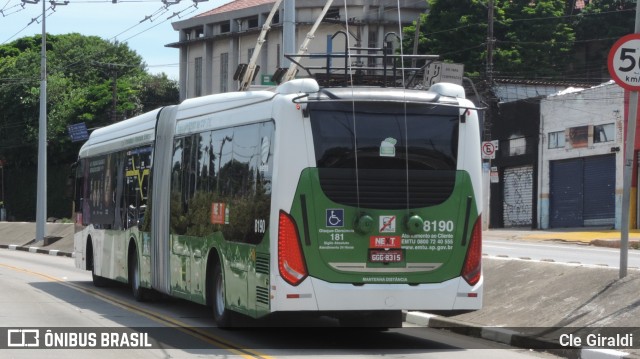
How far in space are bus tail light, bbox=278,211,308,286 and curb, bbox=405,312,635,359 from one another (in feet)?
9.43

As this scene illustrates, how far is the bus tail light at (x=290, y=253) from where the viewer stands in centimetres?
1247

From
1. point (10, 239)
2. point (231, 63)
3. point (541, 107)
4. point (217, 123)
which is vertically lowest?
point (10, 239)

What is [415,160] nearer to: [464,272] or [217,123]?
[464,272]

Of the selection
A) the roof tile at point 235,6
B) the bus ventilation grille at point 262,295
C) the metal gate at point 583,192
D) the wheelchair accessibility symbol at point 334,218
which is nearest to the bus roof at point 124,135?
the bus ventilation grille at point 262,295

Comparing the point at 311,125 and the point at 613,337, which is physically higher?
the point at 311,125

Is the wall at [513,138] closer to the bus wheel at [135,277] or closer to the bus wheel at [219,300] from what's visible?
the bus wheel at [135,277]

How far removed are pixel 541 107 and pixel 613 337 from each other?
36278 mm

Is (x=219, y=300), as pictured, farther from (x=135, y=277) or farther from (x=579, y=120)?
(x=579, y=120)

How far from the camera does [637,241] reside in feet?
107

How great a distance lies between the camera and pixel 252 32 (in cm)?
7556

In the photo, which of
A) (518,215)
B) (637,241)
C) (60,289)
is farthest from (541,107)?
(60,289)

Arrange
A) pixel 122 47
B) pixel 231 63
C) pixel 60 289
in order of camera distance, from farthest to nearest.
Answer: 1. pixel 122 47
2. pixel 231 63
3. pixel 60 289

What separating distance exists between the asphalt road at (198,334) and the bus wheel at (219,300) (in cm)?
13

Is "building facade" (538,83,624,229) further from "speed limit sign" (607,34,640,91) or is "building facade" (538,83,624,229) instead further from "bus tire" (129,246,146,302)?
"speed limit sign" (607,34,640,91)
